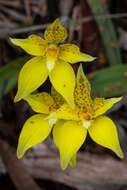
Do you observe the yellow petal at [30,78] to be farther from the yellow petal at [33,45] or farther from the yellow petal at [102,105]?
the yellow petal at [102,105]

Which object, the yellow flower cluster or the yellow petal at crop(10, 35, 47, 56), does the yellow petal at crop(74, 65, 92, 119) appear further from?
the yellow petal at crop(10, 35, 47, 56)

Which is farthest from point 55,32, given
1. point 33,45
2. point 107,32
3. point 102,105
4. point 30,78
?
point 107,32

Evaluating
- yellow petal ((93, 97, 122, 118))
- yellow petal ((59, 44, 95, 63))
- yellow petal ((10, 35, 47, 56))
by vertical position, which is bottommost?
yellow petal ((93, 97, 122, 118))

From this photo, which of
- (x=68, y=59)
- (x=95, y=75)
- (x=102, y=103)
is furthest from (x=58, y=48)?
(x=95, y=75)

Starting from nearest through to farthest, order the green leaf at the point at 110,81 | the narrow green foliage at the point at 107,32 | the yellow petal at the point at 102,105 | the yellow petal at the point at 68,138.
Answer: the yellow petal at the point at 68,138, the yellow petal at the point at 102,105, the green leaf at the point at 110,81, the narrow green foliage at the point at 107,32

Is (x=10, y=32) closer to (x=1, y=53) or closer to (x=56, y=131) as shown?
(x=1, y=53)

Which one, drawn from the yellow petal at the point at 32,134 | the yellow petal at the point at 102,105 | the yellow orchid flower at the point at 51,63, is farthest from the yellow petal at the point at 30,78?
the yellow petal at the point at 102,105

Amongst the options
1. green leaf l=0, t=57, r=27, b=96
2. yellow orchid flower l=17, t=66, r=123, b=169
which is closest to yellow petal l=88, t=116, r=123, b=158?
yellow orchid flower l=17, t=66, r=123, b=169
